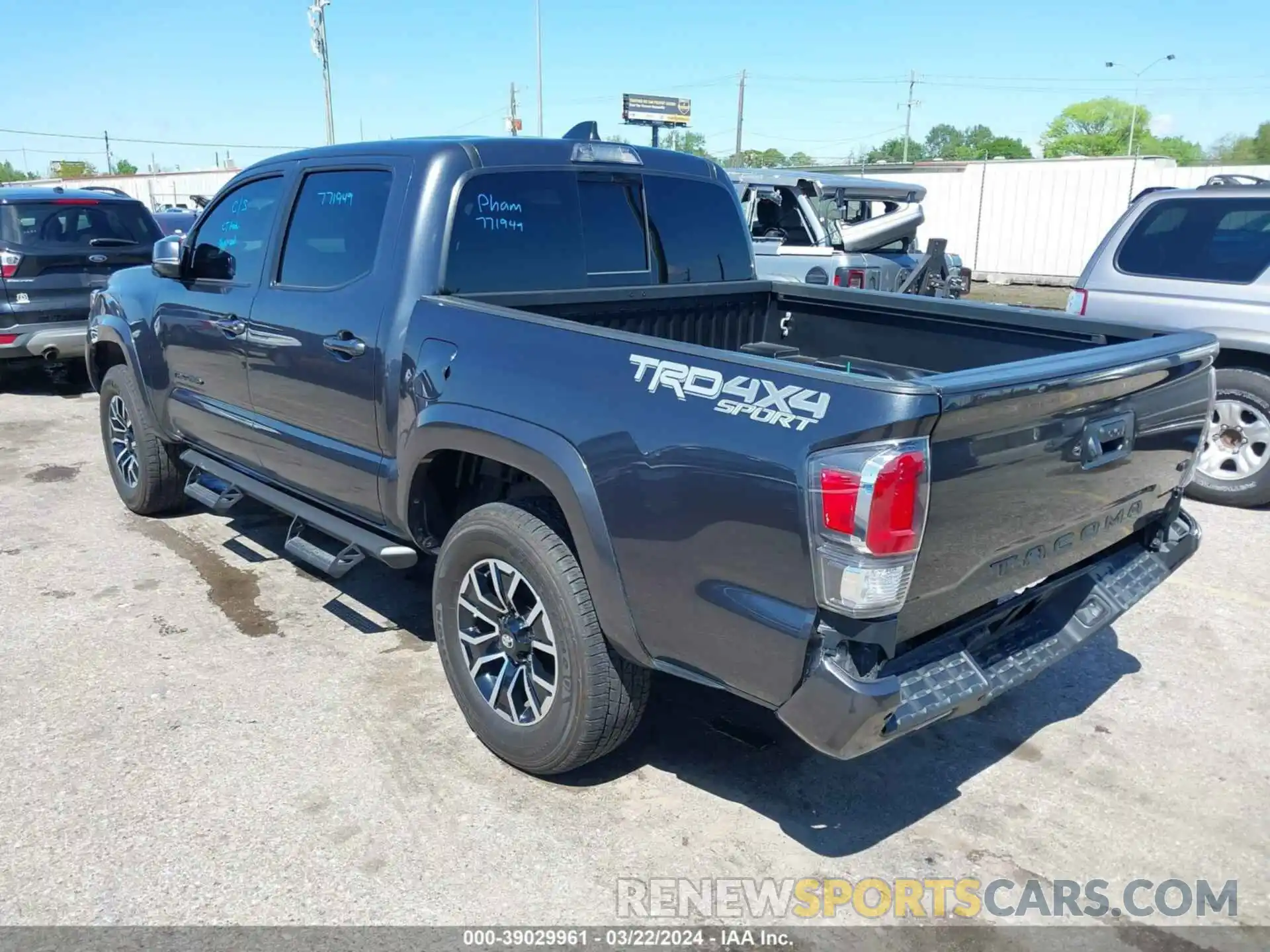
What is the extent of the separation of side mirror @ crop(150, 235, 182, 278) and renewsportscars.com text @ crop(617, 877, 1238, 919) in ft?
12.3

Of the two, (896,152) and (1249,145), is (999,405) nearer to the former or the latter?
(1249,145)

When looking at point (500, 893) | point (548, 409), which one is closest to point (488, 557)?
point (548, 409)

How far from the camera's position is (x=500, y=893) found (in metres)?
2.79

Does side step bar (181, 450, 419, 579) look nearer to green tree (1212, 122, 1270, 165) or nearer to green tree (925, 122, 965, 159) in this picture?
Answer: green tree (1212, 122, 1270, 165)

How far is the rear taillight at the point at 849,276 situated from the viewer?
33.2ft

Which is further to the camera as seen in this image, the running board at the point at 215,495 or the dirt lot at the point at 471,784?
the running board at the point at 215,495

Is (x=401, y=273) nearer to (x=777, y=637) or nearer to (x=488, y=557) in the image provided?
(x=488, y=557)

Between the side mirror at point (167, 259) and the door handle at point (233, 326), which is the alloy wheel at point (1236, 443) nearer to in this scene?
the door handle at point (233, 326)

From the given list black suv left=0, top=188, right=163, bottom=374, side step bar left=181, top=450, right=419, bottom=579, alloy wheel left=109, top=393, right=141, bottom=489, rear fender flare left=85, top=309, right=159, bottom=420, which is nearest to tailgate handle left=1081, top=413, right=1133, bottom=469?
side step bar left=181, top=450, right=419, bottom=579

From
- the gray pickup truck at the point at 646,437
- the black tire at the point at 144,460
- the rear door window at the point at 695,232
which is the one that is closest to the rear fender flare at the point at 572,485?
the gray pickup truck at the point at 646,437

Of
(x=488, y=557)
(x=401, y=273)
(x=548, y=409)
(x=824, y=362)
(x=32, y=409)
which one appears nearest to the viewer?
(x=548, y=409)

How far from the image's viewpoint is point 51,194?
9.41 m

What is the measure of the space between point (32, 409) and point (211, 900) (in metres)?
7.97

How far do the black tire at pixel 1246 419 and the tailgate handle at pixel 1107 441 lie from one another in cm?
381
